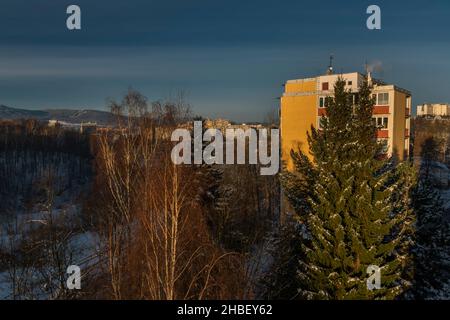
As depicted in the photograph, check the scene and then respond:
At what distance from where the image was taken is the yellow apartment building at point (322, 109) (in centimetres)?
2839

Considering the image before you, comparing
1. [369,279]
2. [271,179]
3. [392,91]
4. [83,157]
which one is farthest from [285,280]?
[83,157]

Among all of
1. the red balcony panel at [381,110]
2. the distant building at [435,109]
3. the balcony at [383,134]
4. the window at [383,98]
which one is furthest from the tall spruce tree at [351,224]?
the distant building at [435,109]

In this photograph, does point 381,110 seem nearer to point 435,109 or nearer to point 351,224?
point 351,224

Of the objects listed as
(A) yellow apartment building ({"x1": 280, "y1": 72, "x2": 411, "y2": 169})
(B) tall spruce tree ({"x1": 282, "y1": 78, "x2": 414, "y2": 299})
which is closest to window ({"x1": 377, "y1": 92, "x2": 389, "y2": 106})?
(A) yellow apartment building ({"x1": 280, "y1": 72, "x2": 411, "y2": 169})

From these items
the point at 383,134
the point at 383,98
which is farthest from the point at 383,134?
the point at 383,98

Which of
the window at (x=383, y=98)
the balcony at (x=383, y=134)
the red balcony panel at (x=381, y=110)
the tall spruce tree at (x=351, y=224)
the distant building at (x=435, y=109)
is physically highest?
the distant building at (x=435, y=109)

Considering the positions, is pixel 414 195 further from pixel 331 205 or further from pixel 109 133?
pixel 109 133

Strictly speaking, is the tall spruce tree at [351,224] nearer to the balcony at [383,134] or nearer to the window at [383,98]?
the balcony at [383,134]

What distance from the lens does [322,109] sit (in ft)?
94.4

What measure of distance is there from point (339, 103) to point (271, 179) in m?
23.4

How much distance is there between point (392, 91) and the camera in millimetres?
28359

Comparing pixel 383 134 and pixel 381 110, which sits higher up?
pixel 381 110

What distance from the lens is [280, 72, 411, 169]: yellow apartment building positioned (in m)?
28.4
